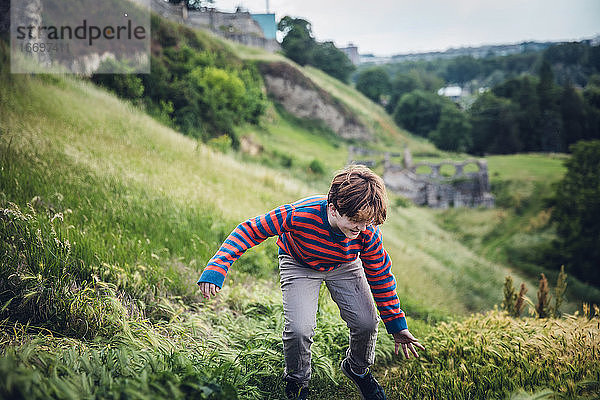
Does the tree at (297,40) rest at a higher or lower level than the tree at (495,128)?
higher

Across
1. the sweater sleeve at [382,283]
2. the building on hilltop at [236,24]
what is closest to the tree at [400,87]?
the building on hilltop at [236,24]

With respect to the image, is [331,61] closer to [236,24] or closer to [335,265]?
[236,24]

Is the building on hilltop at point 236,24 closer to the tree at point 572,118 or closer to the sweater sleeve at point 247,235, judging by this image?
the tree at point 572,118

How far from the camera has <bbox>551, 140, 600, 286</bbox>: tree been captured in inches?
830

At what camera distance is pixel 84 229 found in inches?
175

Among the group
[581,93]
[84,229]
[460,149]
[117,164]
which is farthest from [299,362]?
[581,93]

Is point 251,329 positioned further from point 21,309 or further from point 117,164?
point 117,164

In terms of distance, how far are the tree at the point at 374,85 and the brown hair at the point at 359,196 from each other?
72.3 metres

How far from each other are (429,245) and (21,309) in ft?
51.5

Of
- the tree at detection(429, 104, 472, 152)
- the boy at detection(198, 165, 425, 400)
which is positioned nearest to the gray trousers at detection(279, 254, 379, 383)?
the boy at detection(198, 165, 425, 400)

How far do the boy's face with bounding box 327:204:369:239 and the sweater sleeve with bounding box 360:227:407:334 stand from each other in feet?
0.82

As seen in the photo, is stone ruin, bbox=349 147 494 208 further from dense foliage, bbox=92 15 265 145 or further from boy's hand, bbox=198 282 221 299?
boy's hand, bbox=198 282 221 299

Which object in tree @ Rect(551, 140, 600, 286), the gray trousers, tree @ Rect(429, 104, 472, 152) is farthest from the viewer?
tree @ Rect(429, 104, 472, 152)

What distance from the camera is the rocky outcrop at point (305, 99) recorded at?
46062mm
